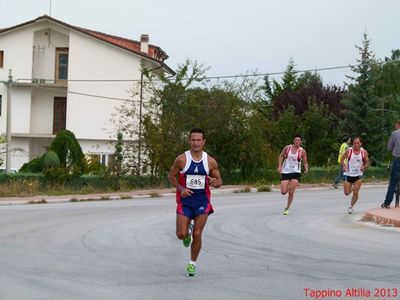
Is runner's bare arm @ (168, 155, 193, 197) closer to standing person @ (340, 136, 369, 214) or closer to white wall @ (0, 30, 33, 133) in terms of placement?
standing person @ (340, 136, 369, 214)

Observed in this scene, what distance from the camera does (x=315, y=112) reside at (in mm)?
36125

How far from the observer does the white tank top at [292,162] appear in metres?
17.3

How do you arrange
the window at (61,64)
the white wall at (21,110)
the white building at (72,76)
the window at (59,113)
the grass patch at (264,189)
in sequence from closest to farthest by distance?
the grass patch at (264,189) < the white building at (72,76) < the white wall at (21,110) < the window at (61,64) < the window at (59,113)

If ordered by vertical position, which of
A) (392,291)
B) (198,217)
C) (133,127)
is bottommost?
(392,291)

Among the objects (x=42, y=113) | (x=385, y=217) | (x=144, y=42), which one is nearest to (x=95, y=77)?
(x=42, y=113)

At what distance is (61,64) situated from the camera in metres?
48.8

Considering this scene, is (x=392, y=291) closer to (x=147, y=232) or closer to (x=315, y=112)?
(x=147, y=232)

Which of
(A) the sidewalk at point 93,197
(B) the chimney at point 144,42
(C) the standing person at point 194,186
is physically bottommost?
(A) the sidewalk at point 93,197

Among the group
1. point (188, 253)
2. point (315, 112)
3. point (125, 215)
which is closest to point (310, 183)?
point (315, 112)

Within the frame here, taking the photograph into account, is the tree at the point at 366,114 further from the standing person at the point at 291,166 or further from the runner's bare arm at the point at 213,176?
the runner's bare arm at the point at 213,176

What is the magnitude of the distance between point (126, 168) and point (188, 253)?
1852 cm

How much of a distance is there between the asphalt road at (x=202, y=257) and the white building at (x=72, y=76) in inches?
1211

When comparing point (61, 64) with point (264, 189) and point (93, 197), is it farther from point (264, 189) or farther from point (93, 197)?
point (93, 197)

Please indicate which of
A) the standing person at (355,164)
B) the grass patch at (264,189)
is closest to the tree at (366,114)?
the grass patch at (264,189)
